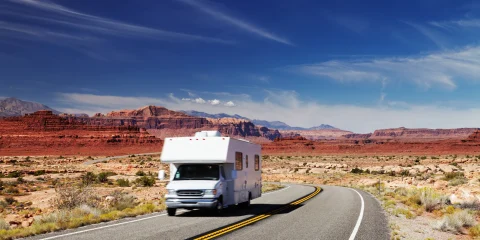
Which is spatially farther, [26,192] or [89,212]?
[26,192]

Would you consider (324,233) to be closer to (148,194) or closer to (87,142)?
(148,194)

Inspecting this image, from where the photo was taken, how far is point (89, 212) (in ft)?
57.0

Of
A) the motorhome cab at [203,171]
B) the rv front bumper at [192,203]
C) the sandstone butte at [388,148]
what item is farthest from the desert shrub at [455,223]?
the sandstone butte at [388,148]

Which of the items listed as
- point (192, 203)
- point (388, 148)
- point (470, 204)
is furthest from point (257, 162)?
point (388, 148)

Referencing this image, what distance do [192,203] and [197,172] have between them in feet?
5.48

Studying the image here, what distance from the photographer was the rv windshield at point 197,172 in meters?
17.4

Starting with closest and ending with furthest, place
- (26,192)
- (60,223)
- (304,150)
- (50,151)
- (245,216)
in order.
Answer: (60,223) → (245,216) → (26,192) → (50,151) → (304,150)

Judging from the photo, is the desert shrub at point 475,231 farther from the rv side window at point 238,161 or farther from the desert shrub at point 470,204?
the rv side window at point 238,161

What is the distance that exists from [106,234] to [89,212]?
5361 mm

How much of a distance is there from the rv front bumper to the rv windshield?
123 centimetres

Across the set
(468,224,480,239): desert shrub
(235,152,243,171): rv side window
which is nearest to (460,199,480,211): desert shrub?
(468,224,480,239): desert shrub

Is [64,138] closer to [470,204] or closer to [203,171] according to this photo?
[203,171]

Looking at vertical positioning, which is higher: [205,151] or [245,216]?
[205,151]

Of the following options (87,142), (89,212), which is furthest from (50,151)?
(89,212)
